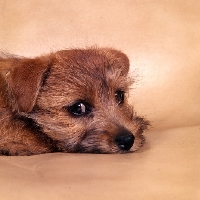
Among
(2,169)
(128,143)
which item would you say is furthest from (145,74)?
(2,169)

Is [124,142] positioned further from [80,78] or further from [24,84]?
[24,84]

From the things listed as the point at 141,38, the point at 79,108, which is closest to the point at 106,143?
the point at 79,108

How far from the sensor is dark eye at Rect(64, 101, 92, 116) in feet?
6.64

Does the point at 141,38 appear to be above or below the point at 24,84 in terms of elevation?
above

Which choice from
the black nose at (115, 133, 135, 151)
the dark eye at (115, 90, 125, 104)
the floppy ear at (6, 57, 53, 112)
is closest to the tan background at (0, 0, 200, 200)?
the dark eye at (115, 90, 125, 104)

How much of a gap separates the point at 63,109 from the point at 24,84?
211 mm

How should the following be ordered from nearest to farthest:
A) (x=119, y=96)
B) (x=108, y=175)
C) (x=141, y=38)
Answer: (x=108, y=175) < (x=119, y=96) < (x=141, y=38)

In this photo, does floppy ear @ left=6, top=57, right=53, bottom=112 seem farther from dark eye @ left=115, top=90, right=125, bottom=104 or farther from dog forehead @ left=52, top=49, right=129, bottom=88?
dark eye @ left=115, top=90, right=125, bottom=104

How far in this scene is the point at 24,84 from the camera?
1914 millimetres

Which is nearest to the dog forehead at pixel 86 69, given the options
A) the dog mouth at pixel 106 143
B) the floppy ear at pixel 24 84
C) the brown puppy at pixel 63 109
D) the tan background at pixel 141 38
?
the brown puppy at pixel 63 109

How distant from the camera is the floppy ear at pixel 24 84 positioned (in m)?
1.91

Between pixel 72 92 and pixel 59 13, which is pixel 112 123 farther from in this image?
pixel 59 13

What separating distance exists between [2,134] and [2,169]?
32 cm

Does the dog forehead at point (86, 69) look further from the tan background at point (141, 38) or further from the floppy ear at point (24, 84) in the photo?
the tan background at point (141, 38)
